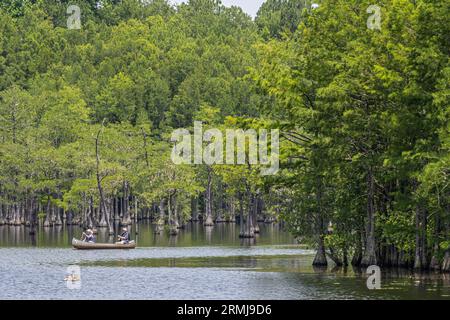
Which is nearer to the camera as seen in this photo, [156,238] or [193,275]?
[193,275]

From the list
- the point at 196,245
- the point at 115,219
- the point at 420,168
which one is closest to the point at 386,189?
the point at 420,168

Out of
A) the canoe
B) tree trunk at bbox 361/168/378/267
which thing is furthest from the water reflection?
tree trunk at bbox 361/168/378/267

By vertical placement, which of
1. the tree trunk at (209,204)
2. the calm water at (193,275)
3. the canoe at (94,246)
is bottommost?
the calm water at (193,275)

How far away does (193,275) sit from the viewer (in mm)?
66562

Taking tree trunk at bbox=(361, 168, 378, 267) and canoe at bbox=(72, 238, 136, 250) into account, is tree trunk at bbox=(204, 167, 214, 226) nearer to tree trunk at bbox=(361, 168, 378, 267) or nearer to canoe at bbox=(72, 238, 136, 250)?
canoe at bbox=(72, 238, 136, 250)

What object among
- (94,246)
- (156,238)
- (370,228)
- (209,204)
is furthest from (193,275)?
(209,204)

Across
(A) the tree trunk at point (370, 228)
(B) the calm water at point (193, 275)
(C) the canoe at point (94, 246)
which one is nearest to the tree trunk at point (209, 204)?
(B) the calm water at point (193, 275)

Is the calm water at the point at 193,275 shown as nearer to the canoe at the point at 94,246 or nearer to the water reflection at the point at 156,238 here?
the canoe at the point at 94,246

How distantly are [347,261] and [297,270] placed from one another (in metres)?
3.79

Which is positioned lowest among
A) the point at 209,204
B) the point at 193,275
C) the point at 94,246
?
the point at 193,275

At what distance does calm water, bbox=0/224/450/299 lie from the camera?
54969 millimetres

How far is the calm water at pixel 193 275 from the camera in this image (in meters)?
55.0

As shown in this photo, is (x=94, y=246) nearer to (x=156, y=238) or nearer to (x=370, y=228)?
(x=156, y=238)

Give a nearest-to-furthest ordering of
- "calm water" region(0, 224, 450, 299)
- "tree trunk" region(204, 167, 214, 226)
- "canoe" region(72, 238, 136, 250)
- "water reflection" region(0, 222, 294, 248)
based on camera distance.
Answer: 1. "calm water" region(0, 224, 450, 299)
2. "canoe" region(72, 238, 136, 250)
3. "water reflection" region(0, 222, 294, 248)
4. "tree trunk" region(204, 167, 214, 226)
